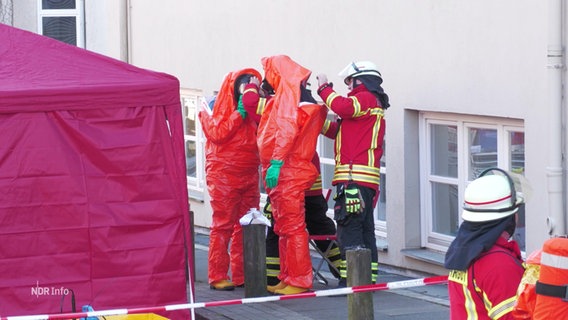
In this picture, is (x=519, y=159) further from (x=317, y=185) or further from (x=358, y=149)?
(x=317, y=185)

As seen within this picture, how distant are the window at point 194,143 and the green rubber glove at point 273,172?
6.18 metres

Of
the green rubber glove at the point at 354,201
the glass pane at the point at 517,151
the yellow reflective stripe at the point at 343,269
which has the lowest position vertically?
the yellow reflective stripe at the point at 343,269

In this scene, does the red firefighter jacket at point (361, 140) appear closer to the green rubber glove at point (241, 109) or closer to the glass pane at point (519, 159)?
the green rubber glove at point (241, 109)

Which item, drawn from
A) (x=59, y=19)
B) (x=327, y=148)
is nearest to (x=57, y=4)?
(x=59, y=19)

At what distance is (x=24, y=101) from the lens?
844 centimetres

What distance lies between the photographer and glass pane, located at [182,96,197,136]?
16719 mm

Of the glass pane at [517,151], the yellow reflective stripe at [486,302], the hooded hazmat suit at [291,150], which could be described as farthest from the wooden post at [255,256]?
the yellow reflective stripe at [486,302]

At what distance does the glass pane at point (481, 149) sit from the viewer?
10.8m

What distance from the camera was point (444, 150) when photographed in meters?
11.6

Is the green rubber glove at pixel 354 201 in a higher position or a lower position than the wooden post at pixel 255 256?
higher

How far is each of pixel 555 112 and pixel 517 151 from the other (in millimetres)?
947

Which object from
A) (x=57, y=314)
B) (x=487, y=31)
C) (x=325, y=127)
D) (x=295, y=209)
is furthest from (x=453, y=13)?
(x=57, y=314)

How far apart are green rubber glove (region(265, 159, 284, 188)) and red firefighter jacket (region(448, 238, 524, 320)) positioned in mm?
5296

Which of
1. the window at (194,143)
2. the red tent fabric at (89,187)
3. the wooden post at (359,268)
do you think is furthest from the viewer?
the window at (194,143)
